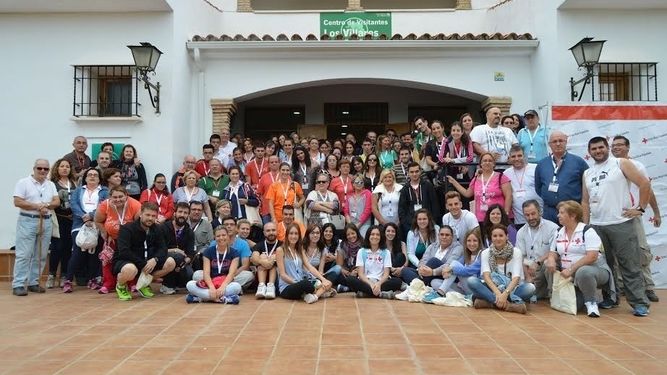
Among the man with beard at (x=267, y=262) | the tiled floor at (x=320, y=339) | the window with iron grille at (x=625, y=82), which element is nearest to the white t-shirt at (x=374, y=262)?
the tiled floor at (x=320, y=339)

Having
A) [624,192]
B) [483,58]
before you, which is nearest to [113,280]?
[624,192]

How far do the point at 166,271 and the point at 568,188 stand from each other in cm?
473

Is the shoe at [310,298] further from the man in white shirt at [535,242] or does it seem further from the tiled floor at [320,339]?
the man in white shirt at [535,242]

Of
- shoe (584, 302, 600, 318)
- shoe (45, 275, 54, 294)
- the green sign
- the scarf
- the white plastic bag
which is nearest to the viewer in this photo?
shoe (584, 302, 600, 318)

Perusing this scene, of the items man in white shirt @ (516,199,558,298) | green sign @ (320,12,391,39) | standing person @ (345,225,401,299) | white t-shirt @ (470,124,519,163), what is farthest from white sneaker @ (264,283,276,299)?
green sign @ (320,12,391,39)

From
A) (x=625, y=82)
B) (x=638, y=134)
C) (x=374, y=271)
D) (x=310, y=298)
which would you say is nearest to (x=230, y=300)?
Answer: (x=310, y=298)

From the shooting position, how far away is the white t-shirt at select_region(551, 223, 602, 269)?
5.36 m

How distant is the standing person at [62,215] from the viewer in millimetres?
7164

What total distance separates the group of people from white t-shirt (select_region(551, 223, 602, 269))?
0.01 meters

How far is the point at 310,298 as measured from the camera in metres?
5.91

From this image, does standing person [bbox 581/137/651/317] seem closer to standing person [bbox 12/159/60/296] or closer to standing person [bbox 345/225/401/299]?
standing person [bbox 345/225/401/299]

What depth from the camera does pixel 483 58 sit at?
9898 mm

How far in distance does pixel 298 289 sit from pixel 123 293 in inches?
81.2

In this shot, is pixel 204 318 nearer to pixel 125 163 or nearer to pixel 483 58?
pixel 125 163
